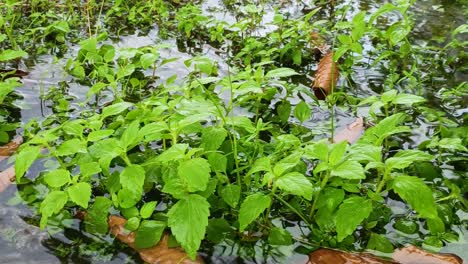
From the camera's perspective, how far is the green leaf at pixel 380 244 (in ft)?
6.65

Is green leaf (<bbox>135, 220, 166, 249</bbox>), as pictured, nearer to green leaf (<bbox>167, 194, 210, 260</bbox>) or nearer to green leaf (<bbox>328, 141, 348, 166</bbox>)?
green leaf (<bbox>167, 194, 210, 260</bbox>)

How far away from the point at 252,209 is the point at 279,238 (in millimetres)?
239

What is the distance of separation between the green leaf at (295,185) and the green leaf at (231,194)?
0.27 metres

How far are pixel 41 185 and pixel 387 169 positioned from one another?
1685 mm

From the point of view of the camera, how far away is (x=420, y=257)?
1.98 m

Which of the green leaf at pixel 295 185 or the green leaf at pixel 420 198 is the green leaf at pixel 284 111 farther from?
the green leaf at pixel 420 198

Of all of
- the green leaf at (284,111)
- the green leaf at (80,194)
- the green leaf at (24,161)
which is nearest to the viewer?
the green leaf at (80,194)

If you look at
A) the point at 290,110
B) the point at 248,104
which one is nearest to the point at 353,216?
the point at 290,110

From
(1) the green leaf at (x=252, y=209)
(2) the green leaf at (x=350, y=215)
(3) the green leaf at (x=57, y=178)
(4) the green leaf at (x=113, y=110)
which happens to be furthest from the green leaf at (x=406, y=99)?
(3) the green leaf at (x=57, y=178)

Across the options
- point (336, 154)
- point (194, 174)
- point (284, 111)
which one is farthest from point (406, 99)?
point (194, 174)

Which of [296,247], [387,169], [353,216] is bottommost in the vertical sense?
[296,247]

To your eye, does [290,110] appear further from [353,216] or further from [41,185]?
[41,185]

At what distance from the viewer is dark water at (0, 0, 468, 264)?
2.06m

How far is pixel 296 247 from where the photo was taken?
209 cm
